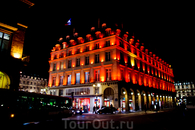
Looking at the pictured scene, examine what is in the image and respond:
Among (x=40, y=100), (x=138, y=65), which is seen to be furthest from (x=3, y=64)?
(x=138, y=65)

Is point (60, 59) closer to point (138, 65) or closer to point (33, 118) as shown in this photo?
point (138, 65)

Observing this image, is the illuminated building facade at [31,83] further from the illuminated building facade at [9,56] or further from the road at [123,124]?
the road at [123,124]

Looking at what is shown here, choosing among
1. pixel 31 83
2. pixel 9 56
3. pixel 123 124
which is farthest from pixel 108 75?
pixel 31 83

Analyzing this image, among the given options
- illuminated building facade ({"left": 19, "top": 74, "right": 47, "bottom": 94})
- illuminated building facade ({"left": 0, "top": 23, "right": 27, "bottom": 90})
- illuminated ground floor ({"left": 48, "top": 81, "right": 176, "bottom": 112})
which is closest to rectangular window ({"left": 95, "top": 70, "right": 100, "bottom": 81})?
illuminated ground floor ({"left": 48, "top": 81, "right": 176, "bottom": 112})

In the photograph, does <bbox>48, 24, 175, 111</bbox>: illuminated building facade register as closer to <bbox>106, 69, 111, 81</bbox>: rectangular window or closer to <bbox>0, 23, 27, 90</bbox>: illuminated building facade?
<bbox>106, 69, 111, 81</bbox>: rectangular window

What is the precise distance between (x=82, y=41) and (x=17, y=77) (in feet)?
96.4

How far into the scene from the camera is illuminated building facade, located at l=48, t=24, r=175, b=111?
35188 mm

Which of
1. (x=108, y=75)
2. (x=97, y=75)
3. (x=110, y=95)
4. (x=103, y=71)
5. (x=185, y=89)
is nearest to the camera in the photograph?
(x=110, y=95)

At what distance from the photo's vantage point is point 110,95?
113 ft

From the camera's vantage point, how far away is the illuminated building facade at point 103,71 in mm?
35188

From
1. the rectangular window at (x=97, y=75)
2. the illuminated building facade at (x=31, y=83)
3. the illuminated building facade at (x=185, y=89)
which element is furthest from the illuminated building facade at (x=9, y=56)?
the illuminated building facade at (x=185, y=89)

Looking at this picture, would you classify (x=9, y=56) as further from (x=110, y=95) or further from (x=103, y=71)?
(x=110, y=95)

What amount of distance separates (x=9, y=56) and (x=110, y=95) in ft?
79.1

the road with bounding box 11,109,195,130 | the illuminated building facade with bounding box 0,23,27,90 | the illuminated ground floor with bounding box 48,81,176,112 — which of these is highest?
the illuminated building facade with bounding box 0,23,27,90
